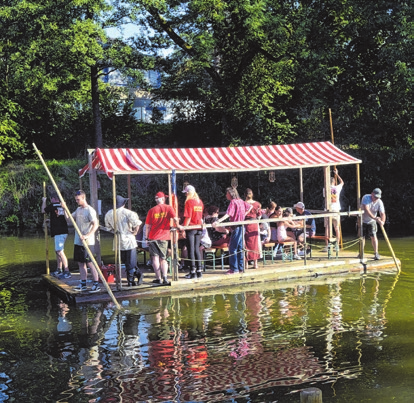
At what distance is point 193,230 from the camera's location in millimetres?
14266

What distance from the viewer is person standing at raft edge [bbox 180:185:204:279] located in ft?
46.6

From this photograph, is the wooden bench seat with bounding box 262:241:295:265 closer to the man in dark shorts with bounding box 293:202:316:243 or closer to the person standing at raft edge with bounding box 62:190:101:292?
the man in dark shorts with bounding box 293:202:316:243

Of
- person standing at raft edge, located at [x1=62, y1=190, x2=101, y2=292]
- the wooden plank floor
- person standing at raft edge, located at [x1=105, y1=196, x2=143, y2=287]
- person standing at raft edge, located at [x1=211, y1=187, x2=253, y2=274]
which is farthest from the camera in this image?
person standing at raft edge, located at [x1=211, y1=187, x2=253, y2=274]

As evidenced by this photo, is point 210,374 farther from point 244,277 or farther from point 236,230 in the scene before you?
point 236,230

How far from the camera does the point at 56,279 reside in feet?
50.3

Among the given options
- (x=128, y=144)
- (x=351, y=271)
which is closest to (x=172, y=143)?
(x=128, y=144)

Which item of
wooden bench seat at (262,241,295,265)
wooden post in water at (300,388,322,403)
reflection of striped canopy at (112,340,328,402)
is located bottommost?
reflection of striped canopy at (112,340,328,402)

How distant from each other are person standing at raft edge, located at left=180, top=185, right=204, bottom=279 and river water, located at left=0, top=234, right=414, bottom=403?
0.68 m

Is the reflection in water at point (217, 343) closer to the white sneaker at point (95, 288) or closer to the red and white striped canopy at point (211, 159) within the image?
the white sneaker at point (95, 288)

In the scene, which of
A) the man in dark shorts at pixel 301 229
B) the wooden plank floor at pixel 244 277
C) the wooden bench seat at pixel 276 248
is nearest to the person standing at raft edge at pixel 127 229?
the wooden plank floor at pixel 244 277

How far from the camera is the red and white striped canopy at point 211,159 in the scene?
46.8 ft

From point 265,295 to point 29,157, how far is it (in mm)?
23436

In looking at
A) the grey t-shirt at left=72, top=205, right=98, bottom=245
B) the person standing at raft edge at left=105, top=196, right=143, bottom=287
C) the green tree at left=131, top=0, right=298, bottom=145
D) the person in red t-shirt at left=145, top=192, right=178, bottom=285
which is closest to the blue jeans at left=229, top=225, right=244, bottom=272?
the person in red t-shirt at left=145, top=192, right=178, bottom=285

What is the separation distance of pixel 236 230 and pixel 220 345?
15.1ft
